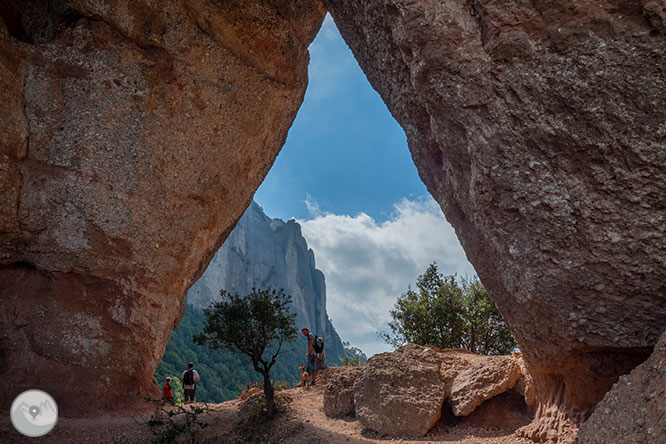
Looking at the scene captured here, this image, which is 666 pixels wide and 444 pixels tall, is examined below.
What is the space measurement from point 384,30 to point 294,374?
6101 centimetres

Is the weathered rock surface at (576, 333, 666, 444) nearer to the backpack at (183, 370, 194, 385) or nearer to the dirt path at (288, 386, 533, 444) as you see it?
the dirt path at (288, 386, 533, 444)

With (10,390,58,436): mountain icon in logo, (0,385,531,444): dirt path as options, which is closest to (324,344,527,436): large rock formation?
(0,385,531,444): dirt path

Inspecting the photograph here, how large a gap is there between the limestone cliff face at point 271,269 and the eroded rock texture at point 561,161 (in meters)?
71.6

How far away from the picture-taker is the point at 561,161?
5.30 m

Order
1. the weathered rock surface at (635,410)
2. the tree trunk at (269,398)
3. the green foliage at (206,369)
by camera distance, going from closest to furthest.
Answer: the weathered rock surface at (635,410)
the tree trunk at (269,398)
the green foliage at (206,369)

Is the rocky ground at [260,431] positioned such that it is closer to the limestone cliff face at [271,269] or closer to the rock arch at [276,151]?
the rock arch at [276,151]

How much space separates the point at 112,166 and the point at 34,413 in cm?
534

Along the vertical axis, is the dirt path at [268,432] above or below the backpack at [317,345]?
below

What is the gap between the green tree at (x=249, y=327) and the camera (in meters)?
10.1

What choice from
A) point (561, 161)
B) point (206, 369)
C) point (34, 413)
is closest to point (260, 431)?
point (34, 413)

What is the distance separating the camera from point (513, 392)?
899cm

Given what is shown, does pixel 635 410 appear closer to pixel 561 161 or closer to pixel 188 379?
pixel 561 161

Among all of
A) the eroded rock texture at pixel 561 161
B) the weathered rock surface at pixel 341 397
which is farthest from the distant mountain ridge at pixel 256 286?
the eroded rock texture at pixel 561 161

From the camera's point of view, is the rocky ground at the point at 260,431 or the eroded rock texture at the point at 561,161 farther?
the rocky ground at the point at 260,431
